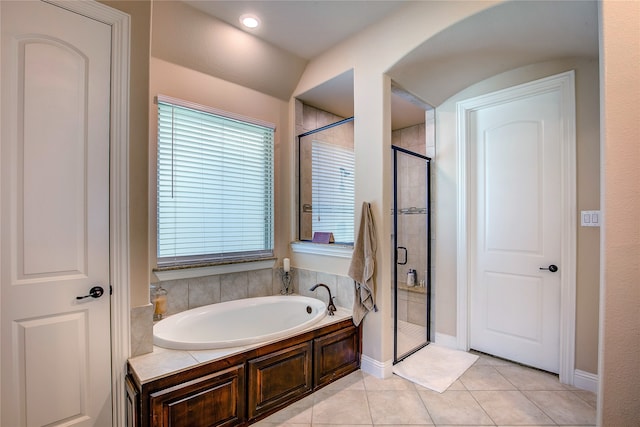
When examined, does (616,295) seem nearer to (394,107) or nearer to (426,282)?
(426,282)

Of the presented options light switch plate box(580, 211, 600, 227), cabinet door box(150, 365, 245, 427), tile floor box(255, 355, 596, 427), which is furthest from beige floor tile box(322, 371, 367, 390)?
light switch plate box(580, 211, 600, 227)

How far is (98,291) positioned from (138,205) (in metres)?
0.53

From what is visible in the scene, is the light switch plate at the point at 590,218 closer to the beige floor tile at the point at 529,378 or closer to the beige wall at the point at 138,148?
the beige floor tile at the point at 529,378

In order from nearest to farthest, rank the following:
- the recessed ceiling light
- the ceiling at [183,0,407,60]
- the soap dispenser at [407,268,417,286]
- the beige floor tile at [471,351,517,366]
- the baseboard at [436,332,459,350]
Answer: the ceiling at [183,0,407,60], the recessed ceiling light, the beige floor tile at [471,351,517,366], the baseboard at [436,332,459,350], the soap dispenser at [407,268,417,286]

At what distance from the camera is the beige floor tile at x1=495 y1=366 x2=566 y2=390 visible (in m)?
2.23

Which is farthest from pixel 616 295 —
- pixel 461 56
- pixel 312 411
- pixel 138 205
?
pixel 138 205

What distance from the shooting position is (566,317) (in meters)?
2.27

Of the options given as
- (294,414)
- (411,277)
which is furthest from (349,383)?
(411,277)

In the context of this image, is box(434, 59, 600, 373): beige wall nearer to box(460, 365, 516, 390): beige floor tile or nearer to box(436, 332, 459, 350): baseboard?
box(460, 365, 516, 390): beige floor tile

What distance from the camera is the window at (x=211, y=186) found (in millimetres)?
2461

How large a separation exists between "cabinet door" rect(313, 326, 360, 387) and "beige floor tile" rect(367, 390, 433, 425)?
1.00ft

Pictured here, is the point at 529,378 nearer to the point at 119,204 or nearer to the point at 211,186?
the point at 211,186

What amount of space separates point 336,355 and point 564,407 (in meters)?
1.58

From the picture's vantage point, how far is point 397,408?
2.00 metres
